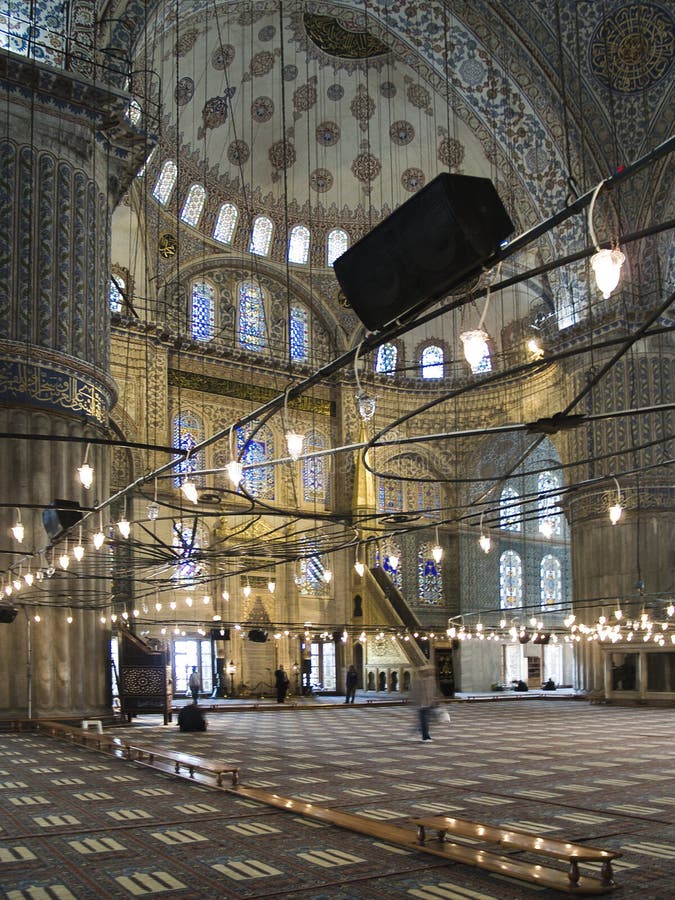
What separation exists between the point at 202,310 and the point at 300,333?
2.94 metres

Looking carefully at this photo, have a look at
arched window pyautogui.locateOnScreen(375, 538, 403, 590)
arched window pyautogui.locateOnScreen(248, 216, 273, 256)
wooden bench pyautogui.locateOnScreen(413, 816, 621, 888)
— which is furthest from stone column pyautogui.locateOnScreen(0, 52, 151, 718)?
arched window pyautogui.locateOnScreen(375, 538, 403, 590)

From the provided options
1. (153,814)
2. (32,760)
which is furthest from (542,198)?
(153,814)

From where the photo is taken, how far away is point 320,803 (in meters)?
7.47

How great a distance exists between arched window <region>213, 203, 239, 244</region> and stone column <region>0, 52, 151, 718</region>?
29.1 ft

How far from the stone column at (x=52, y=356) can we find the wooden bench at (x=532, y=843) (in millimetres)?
8368

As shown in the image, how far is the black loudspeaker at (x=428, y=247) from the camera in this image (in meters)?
4.16

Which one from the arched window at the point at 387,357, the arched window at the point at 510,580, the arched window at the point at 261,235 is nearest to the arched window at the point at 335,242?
the arched window at the point at 261,235

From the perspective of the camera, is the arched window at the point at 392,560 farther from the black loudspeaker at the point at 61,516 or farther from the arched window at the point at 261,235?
the black loudspeaker at the point at 61,516

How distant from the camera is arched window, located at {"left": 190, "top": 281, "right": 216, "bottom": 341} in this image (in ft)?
79.1

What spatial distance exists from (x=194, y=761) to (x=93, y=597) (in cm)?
718

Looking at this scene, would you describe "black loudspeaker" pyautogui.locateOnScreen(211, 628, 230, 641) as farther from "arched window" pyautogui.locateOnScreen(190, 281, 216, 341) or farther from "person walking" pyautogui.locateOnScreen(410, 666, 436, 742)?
"person walking" pyautogui.locateOnScreen(410, 666, 436, 742)

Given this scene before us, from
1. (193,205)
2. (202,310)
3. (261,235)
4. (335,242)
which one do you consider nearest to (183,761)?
(202,310)

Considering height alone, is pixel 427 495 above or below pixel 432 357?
below

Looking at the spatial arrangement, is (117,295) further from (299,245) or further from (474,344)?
(474,344)
